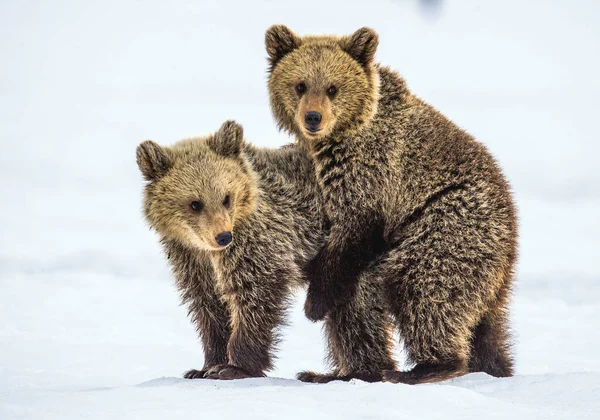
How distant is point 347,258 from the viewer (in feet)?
34.1

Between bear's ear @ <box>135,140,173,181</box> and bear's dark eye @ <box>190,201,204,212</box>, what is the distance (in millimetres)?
535

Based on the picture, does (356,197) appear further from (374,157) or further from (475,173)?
(475,173)

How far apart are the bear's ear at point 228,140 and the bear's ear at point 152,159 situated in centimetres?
56

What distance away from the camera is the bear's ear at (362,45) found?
10.9 meters

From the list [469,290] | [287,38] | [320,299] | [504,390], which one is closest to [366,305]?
[320,299]

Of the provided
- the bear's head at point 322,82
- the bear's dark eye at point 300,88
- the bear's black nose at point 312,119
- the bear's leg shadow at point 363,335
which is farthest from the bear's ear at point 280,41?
the bear's leg shadow at point 363,335

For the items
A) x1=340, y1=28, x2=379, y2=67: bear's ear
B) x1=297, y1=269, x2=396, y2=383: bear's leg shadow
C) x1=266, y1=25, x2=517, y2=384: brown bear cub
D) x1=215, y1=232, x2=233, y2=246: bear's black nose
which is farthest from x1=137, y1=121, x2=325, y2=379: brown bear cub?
x1=340, y1=28, x2=379, y2=67: bear's ear

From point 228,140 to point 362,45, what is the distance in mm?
2001

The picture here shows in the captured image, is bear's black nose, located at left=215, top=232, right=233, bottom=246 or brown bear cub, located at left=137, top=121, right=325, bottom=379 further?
brown bear cub, located at left=137, top=121, right=325, bottom=379

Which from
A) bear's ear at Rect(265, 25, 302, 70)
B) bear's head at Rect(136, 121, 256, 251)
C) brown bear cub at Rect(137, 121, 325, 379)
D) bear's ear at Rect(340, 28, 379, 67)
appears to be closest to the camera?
bear's head at Rect(136, 121, 256, 251)

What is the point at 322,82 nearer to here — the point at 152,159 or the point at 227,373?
the point at 152,159

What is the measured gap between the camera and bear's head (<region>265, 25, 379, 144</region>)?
34.7 ft

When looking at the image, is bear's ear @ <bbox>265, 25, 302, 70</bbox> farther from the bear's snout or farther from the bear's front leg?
the bear's front leg

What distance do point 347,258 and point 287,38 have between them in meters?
2.75
